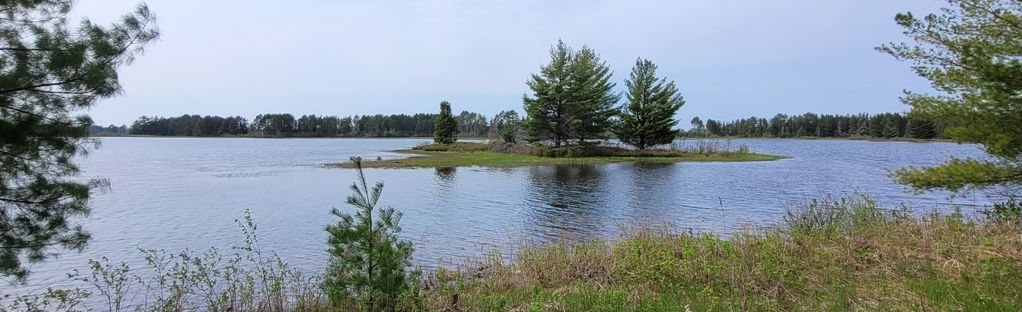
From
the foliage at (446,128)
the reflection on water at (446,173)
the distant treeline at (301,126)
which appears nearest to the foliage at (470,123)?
the distant treeline at (301,126)

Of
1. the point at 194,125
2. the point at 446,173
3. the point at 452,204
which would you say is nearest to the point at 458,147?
the point at 446,173

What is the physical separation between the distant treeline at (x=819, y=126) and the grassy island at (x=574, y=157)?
2523 inches

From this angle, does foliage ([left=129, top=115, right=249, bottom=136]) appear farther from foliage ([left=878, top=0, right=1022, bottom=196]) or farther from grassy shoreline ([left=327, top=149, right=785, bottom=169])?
foliage ([left=878, top=0, right=1022, bottom=196])

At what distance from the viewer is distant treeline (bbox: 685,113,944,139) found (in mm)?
118188

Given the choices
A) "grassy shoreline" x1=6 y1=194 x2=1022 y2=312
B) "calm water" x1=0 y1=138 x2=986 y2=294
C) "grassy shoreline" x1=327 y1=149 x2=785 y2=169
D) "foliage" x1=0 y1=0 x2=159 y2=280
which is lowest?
"calm water" x1=0 y1=138 x2=986 y2=294

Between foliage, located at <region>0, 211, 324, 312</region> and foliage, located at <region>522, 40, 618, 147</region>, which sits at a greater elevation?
foliage, located at <region>522, 40, 618, 147</region>

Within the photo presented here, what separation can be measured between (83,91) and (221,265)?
6058mm

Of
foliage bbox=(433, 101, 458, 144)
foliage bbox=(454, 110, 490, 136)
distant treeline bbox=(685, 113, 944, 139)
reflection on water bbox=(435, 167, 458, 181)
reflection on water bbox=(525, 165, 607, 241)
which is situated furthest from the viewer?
foliage bbox=(454, 110, 490, 136)

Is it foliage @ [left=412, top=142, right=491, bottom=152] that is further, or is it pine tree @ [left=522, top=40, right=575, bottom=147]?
foliage @ [left=412, top=142, right=491, bottom=152]

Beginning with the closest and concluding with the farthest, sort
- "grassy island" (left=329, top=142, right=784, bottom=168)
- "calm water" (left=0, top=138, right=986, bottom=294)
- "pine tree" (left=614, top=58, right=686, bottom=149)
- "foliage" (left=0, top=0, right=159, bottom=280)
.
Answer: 1. "foliage" (left=0, top=0, right=159, bottom=280)
2. "calm water" (left=0, top=138, right=986, bottom=294)
3. "grassy island" (left=329, top=142, right=784, bottom=168)
4. "pine tree" (left=614, top=58, right=686, bottom=149)

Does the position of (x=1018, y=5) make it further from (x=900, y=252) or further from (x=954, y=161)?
(x=900, y=252)

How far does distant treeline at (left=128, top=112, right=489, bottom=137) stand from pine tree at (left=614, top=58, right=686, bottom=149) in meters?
95.9

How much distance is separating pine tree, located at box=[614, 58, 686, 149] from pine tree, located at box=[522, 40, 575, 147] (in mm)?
6473

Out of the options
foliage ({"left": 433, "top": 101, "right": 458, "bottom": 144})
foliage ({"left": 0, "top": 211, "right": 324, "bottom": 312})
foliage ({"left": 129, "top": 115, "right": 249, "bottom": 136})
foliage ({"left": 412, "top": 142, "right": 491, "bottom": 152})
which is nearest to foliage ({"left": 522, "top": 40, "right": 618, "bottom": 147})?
foliage ({"left": 412, "top": 142, "right": 491, "bottom": 152})
